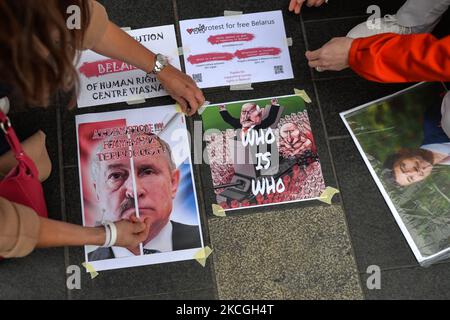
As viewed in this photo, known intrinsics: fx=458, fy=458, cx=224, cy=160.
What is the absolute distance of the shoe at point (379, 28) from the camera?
1146mm

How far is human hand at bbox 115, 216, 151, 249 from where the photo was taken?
984mm

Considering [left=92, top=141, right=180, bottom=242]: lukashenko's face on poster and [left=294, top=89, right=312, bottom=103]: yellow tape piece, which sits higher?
[left=294, top=89, right=312, bottom=103]: yellow tape piece

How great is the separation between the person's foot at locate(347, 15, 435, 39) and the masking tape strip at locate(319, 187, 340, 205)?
391mm

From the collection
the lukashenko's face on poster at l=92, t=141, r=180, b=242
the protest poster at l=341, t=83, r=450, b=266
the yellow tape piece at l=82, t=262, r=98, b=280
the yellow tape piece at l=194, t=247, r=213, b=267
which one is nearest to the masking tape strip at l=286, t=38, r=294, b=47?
the protest poster at l=341, t=83, r=450, b=266

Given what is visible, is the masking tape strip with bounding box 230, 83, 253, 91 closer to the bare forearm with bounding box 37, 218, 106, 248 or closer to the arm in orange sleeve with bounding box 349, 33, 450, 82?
the arm in orange sleeve with bounding box 349, 33, 450, 82

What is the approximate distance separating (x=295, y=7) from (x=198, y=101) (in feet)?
1.24

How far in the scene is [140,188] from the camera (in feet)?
3.51

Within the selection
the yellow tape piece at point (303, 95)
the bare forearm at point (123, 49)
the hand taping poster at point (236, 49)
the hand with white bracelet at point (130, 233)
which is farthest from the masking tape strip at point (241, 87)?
the hand with white bracelet at point (130, 233)

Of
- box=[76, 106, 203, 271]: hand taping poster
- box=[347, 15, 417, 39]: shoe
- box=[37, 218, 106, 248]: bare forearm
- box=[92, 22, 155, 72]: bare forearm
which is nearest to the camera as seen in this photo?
box=[37, 218, 106, 248]: bare forearm

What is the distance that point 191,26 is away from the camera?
1195 mm

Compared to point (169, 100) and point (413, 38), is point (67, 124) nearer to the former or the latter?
point (169, 100)
